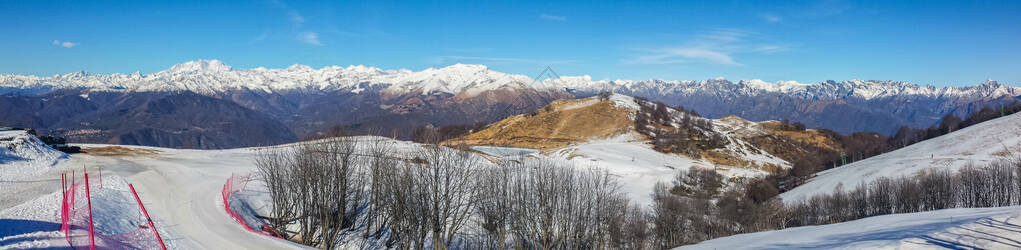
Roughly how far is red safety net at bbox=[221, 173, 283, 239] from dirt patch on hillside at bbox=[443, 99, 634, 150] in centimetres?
10560

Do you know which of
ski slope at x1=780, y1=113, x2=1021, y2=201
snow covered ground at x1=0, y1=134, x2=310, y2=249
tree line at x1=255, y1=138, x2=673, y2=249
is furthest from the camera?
ski slope at x1=780, y1=113, x2=1021, y2=201

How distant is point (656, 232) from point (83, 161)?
6070cm

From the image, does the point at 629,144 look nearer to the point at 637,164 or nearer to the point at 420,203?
the point at 637,164

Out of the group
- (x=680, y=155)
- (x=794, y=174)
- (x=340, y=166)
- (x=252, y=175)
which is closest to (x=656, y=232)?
(x=340, y=166)

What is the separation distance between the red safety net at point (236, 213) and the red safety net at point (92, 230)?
5.20 meters

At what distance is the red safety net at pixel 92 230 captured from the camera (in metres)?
23.7

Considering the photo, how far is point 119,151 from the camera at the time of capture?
183 ft

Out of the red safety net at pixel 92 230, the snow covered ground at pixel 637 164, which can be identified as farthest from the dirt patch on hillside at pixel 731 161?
the red safety net at pixel 92 230

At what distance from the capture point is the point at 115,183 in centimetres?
3644

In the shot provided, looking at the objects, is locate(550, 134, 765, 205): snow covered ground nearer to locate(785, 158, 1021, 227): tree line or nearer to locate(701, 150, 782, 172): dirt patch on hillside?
locate(701, 150, 782, 172): dirt patch on hillside

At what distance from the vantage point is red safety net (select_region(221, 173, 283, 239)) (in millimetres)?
32797

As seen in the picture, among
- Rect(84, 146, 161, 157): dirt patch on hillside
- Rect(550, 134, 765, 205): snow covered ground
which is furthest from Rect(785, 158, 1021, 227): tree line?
Rect(84, 146, 161, 157): dirt patch on hillside

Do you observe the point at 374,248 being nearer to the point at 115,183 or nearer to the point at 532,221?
the point at 532,221

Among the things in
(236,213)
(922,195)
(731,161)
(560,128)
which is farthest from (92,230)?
(560,128)
